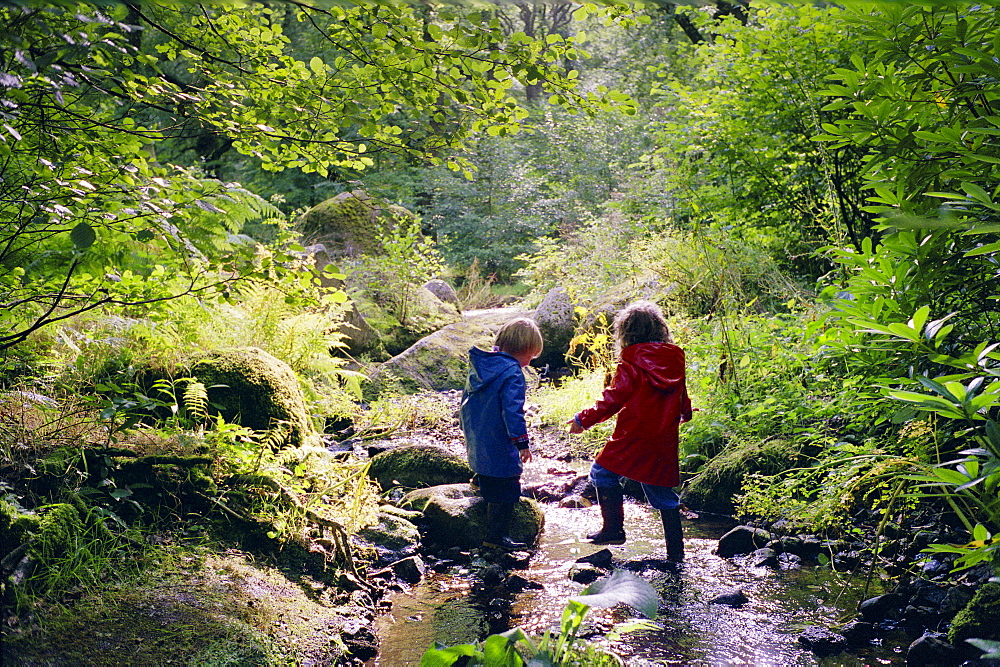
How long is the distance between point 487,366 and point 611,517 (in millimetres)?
1398

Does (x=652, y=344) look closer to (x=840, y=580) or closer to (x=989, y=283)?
(x=840, y=580)

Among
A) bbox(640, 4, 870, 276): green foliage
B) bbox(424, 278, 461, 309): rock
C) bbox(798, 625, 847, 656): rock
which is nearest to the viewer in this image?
bbox(798, 625, 847, 656): rock

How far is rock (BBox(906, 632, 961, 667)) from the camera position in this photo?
3004 mm

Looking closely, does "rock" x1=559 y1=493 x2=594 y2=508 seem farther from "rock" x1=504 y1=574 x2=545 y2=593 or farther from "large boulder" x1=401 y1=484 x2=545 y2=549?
"rock" x1=504 y1=574 x2=545 y2=593

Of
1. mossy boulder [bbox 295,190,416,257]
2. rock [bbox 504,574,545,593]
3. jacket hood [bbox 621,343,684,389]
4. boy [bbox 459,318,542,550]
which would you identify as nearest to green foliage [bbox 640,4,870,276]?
jacket hood [bbox 621,343,684,389]

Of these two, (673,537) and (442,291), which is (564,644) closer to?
(673,537)

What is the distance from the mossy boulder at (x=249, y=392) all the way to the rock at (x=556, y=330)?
21.2 ft

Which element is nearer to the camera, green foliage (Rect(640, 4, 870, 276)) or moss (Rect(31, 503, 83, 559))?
moss (Rect(31, 503, 83, 559))

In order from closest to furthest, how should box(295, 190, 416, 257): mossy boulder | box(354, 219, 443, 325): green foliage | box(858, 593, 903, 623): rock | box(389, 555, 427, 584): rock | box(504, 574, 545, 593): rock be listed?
box(858, 593, 903, 623): rock < box(504, 574, 545, 593): rock < box(389, 555, 427, 584): rock < box(354, 219, 443, 325): green foliage < box(295, 190, 416, 257): mossy boulder

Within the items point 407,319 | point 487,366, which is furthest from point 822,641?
point 407,319

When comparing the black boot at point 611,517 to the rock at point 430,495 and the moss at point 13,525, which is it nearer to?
the rock at point 430,495

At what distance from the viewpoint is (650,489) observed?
4758mm

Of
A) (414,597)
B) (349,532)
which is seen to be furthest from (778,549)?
(349,532)

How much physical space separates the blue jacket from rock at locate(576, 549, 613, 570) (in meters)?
0.81
